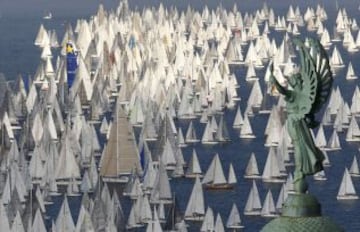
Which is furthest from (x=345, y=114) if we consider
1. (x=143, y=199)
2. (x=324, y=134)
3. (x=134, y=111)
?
(x=143, y=199)

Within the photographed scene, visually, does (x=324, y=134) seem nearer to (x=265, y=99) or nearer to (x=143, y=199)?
(x=265, y=99)

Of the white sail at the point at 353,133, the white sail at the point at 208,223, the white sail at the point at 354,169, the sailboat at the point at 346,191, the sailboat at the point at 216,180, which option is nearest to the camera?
the white sail at the point at 208,223

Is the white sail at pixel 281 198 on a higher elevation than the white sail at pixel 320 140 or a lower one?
lower

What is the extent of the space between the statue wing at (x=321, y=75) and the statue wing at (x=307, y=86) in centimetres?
5

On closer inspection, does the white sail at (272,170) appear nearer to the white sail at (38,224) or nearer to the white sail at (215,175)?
the white sail at (215,175)

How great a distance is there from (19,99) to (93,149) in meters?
32.7

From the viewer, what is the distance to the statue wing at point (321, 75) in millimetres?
19125

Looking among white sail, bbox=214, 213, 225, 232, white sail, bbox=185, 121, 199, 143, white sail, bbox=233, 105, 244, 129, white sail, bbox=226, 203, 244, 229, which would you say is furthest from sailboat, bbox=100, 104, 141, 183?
white sail, bbox=214, 213, 225, 232

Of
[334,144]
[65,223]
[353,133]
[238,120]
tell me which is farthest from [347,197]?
[238,120]

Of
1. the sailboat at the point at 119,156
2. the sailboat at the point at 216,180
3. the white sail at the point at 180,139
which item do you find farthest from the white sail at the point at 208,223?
the white sail at the point at 180,139

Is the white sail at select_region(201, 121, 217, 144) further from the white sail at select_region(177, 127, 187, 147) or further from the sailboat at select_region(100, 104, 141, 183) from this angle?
the sailboat at select_region(100, 104, 141, 183)

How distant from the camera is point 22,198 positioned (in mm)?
120812

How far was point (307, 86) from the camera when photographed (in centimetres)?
1948

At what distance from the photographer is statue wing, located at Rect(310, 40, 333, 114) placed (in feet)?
62.7
